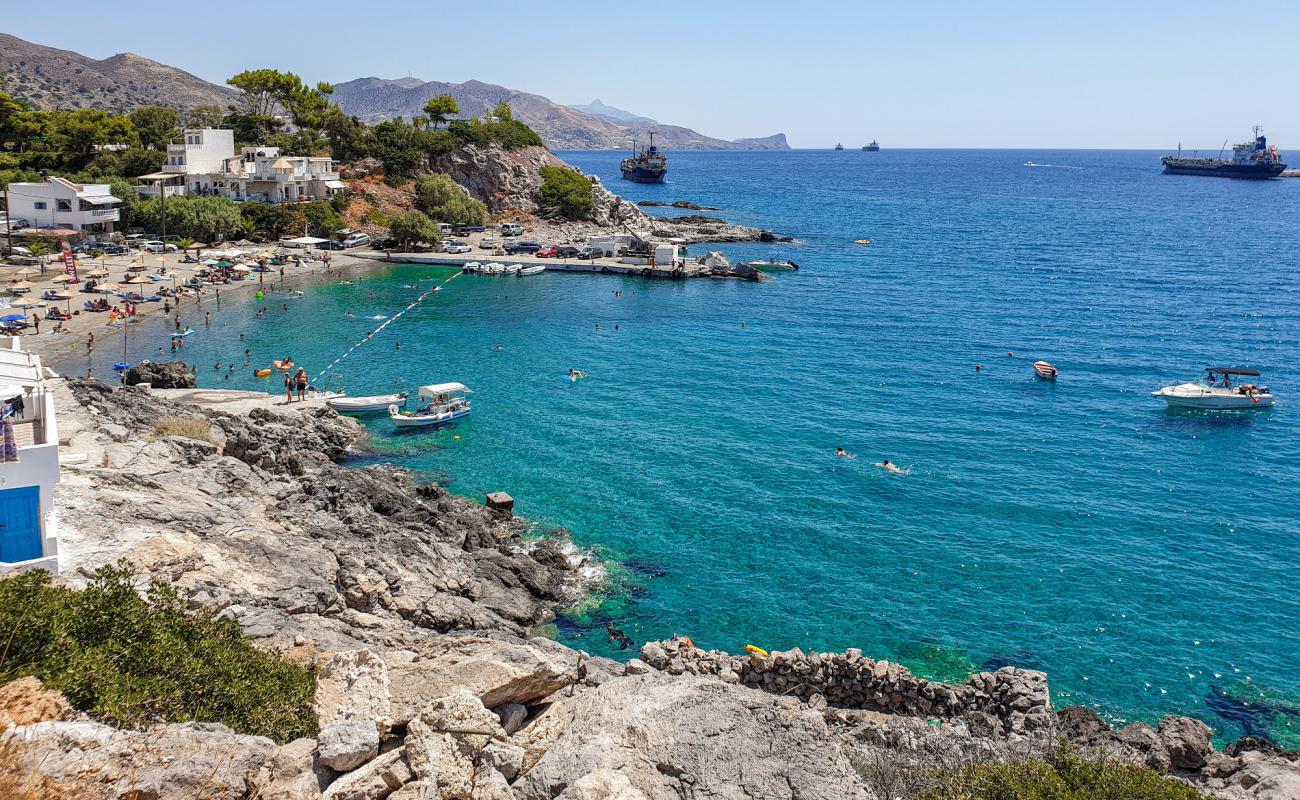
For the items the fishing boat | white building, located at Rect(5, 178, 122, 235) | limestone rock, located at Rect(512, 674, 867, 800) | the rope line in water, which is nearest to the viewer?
limestone rock, located at Rect(512, 674, 867, 800)

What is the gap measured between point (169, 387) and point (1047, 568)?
4508cm

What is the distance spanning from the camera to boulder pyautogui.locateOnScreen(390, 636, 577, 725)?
48.8ft

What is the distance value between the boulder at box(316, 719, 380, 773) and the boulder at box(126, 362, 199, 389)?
140 feet

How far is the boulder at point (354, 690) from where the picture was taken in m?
13.7

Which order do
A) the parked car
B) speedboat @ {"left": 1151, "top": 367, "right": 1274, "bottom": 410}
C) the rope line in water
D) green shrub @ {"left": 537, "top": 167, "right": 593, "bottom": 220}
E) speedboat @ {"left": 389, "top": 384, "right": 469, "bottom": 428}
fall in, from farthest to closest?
green shrub @ {"left": 537, "top": 167, "right": 593, "bottom": 220}
the parked car
the rope line in water
speedboat @ {"left": 1151, "top": 367, "right": 1274, "bottom": 410}
speedboat @ {"left": 389, "top": 384, "right": 469, "bottom": 428}

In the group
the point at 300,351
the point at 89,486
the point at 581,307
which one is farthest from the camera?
the point at 581,307

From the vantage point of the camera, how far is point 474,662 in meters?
15.4

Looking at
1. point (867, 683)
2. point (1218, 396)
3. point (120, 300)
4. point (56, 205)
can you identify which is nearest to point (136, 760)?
point (867, 683)

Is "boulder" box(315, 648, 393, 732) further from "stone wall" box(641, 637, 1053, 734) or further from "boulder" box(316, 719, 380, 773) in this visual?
"stone wall" box(641, 637, 1053, 734)

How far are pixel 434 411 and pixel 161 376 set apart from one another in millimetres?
15642

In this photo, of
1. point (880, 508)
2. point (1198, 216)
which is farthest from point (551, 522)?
point (1198, 216)

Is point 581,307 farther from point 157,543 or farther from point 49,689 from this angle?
point 49,689

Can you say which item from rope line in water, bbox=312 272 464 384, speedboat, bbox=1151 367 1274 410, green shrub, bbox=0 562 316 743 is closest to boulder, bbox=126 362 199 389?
rope line in water, bbox=312 272 464 384

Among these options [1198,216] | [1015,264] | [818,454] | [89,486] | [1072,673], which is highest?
[1198,216]
